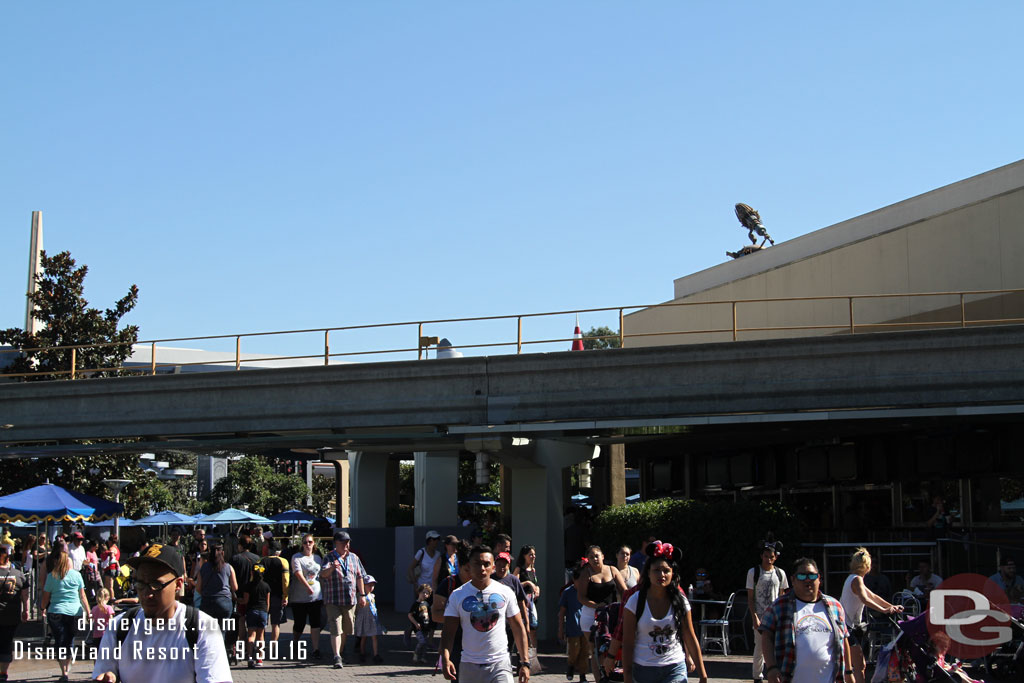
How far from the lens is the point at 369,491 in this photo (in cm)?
2959

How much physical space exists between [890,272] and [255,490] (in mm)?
32977

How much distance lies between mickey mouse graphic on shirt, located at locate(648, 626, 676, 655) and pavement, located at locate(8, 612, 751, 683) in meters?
6.60

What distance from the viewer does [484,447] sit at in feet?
62.2

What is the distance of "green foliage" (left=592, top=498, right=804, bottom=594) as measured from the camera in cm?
1750

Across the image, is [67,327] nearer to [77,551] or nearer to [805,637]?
[77,551]

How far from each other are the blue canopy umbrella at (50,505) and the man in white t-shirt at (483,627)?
16011mm

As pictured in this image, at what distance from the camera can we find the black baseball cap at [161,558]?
5211 mm

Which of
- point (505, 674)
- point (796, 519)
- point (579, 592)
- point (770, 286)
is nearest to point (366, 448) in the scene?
point (770, 286)

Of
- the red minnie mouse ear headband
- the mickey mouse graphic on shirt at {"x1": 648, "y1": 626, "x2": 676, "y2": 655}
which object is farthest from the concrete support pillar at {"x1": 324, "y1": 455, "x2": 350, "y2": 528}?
the mickey mouse graphic on shirt at {"x1": 648, "y1": 626, "x2": 676, "y2": 655}

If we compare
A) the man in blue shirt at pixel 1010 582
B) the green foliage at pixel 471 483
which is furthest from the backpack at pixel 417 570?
the green foliage at pixel 471 483

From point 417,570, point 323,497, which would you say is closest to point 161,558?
point 417,570

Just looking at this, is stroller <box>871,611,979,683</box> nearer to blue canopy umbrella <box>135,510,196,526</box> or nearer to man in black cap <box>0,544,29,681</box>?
man in black cap <box>0,544,29,681</box>

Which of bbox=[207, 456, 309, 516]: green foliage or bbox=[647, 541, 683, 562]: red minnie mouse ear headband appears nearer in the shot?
bbox=[647, 541, 683, 562]: red minnie mouse ear headband

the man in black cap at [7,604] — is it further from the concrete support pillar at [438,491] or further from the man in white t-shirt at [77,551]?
the concrete support pillar at [438,491]
